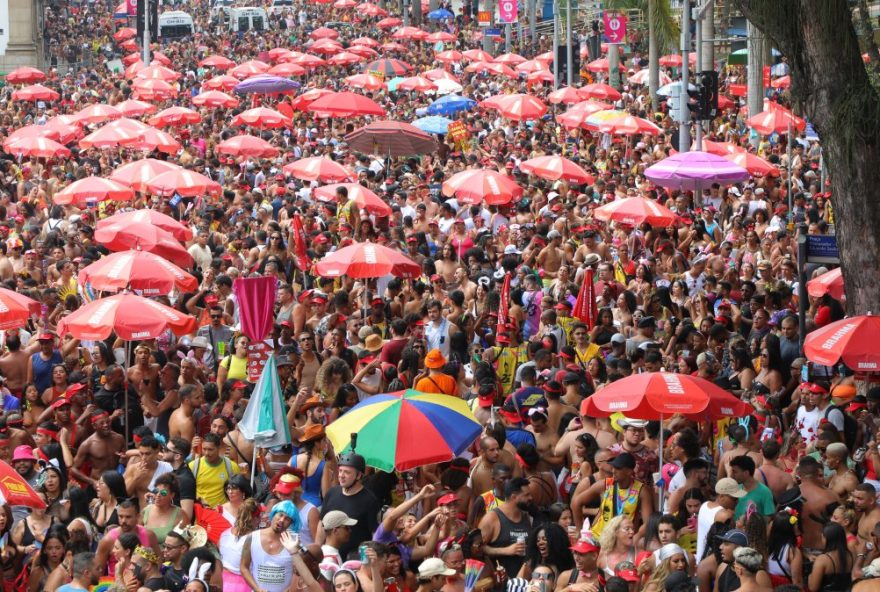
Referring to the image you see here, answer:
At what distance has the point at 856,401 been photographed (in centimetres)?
1231

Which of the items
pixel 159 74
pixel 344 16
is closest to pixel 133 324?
pixel 159 74

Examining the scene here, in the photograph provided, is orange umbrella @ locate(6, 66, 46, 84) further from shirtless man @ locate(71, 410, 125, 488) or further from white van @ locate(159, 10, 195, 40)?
shirtless man @ locate(71, 410, 125, 488)

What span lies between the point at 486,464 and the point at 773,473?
1903 millimetres

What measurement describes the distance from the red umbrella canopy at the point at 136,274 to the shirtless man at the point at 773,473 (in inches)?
242

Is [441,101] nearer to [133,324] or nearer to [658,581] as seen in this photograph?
[133,324]

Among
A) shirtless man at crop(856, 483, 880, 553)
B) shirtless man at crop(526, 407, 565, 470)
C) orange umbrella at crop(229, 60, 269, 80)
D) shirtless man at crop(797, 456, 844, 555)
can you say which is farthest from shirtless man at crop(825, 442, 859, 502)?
orange umbrella at crop(229, 60, 269, 80)

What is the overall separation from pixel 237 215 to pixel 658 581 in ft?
44.6

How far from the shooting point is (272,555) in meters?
9.24

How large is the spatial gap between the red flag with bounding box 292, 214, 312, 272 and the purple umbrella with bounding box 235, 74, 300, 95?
683 inches

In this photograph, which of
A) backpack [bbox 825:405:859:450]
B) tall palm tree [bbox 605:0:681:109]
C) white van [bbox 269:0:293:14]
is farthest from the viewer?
white van [bbox 269:0:293:14]

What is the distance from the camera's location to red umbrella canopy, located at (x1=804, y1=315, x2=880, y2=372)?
A: 11758 mm

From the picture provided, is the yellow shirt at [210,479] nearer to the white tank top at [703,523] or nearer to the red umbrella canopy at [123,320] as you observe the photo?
the red umbrella canopy at [123,320]

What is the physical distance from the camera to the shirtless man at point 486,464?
10742 mm

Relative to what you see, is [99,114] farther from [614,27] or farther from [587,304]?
[614,27]
